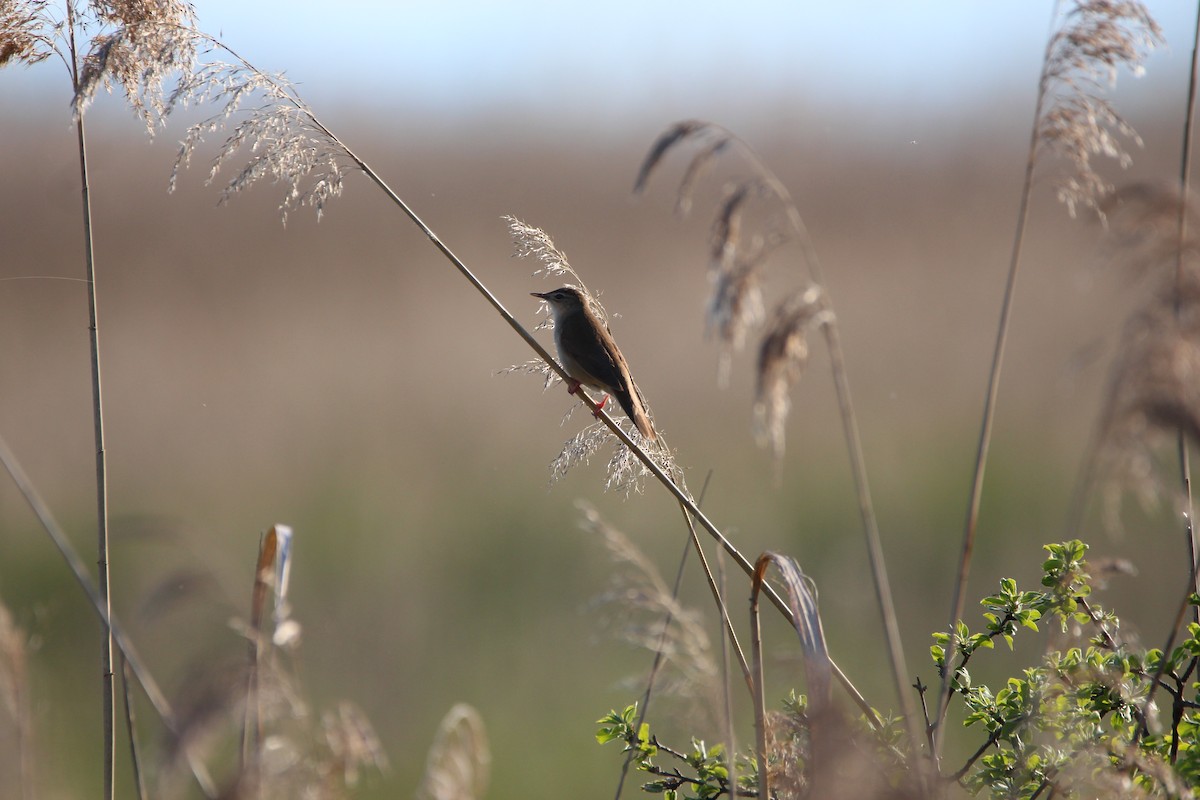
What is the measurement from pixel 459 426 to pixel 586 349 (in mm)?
4535

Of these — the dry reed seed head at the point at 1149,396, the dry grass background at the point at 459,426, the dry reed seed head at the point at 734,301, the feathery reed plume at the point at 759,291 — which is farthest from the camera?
the dry grass background at the point at 459,426

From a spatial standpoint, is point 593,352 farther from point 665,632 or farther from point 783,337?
point 665,632

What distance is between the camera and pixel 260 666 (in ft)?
5.57

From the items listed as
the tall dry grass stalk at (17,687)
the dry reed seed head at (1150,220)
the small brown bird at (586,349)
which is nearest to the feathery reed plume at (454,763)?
the tall dry grass stalk at (17,687)

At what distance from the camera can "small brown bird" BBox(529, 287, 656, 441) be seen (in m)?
4.71

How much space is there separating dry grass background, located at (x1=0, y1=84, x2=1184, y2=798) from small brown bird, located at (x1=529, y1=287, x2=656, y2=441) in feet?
8.13

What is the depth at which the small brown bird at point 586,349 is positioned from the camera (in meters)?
4.71

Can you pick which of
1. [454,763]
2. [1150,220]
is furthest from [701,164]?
[454,763]

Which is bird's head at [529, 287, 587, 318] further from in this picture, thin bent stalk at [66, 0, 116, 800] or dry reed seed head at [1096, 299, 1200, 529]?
dry reed seed head at [1096, 299, 1200, 529]

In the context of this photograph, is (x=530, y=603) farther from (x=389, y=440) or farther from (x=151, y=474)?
(x=151, y=474)

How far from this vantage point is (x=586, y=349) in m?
4.98

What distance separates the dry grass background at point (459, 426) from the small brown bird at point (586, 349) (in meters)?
2.48

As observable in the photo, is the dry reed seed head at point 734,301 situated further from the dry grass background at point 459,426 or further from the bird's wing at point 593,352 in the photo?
the dry grass background at point 459,426

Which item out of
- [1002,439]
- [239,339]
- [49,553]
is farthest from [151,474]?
[1002,439]
